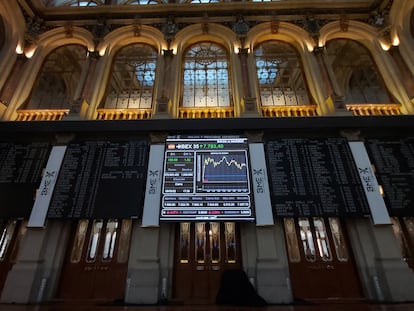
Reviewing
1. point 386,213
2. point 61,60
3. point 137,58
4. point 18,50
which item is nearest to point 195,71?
point 137,58

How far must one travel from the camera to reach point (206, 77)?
10.1m

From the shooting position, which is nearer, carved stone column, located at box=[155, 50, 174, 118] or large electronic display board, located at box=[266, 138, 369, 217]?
large electronic display board, located at box=[266, 138, 369, 217]

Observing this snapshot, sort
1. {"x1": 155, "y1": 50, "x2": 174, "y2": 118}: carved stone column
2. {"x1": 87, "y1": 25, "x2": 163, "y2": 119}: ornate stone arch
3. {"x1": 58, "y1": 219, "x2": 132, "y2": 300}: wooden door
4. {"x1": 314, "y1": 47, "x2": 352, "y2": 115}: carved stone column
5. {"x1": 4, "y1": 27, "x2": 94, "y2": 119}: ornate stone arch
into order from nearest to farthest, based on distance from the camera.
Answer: {"x1": 58, "y1": 219, "x2": 132, "y2": 300}: wooden door
{"x1": 314, "y1": 47, "x2": 352, "y2": 115}: carved stone column
{"x1": 155, "y1": 50, "x2": 174, "y2": 118}: carved stone column
{"x1": 4, "y1": 27, "x2": 94, "y2": 119}: ornate stone arch
{"x1": 87, "y1": 25, "x2": 163, "y2": 119}: ornate stone arch

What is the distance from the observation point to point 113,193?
7.07 metres

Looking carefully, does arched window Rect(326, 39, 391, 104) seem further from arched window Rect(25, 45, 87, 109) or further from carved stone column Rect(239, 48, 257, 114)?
arched window Rect(25, 45, 87, 109)

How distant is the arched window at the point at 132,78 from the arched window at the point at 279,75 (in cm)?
433

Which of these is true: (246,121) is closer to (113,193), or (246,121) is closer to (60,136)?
(113,193)

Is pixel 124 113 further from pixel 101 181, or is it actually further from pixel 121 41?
pixel 121 41

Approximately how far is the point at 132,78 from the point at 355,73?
9023 mm

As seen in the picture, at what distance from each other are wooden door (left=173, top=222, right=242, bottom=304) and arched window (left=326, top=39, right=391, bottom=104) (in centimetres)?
676

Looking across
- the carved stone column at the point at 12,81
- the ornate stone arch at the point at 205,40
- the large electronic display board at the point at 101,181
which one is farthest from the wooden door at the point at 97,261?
the carved stone column at the point at 12,81

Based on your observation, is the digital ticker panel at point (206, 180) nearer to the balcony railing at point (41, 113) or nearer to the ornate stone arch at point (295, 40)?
the ornate stone arch at point (295, 40)

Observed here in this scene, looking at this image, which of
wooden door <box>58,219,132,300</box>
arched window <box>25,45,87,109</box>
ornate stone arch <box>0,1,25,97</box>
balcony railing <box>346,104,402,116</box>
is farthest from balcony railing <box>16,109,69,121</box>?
balcony railing <box>346,104,402,116</box>

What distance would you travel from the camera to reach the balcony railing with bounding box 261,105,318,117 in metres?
8.79
